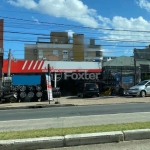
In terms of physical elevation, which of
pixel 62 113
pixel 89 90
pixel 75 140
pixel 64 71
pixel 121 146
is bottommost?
pixel 62 113

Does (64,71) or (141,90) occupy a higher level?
(64,71)

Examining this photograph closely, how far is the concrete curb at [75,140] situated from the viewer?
6.10 m

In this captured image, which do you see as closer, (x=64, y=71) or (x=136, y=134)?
(x=136, y=134)

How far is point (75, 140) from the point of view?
6.33m

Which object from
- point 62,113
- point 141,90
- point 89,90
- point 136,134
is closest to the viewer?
point 136,134

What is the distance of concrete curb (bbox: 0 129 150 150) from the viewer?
610 cm

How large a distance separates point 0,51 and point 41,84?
6.27 metres

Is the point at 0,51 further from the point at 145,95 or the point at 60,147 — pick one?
the point at 60,147

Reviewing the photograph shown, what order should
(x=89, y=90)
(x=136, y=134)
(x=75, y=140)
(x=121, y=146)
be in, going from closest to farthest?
(x=121, y=146), (x=75, y=140), (x=136, y=134), (x=89, y=90)

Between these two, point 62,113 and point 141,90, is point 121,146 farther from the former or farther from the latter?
point 141,90

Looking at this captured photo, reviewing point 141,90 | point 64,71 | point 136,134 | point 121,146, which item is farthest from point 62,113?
point 64,71

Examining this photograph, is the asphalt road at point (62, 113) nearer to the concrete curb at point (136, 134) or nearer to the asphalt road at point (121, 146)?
the concrete curb at point (136, 134)


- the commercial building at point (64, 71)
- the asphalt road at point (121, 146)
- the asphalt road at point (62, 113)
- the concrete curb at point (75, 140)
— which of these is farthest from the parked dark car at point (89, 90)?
the asphalt road at point (121, 146)

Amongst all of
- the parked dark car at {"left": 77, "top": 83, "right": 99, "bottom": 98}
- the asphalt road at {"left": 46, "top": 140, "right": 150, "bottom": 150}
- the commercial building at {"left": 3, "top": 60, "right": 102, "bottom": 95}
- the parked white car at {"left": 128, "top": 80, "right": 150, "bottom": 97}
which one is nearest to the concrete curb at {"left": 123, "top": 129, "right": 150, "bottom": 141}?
the asphalt road at {"left": 46, "top": 140, "right": 150, "bottom": 150}
